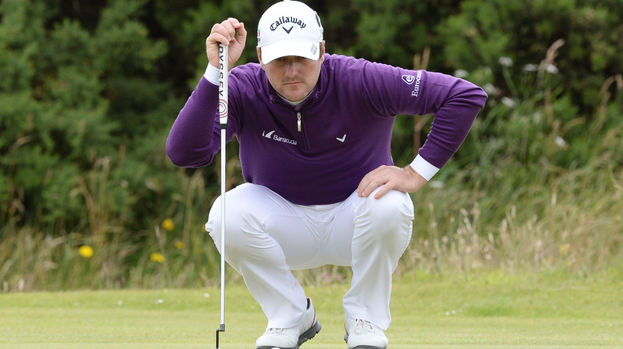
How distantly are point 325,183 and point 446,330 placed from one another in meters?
1.41

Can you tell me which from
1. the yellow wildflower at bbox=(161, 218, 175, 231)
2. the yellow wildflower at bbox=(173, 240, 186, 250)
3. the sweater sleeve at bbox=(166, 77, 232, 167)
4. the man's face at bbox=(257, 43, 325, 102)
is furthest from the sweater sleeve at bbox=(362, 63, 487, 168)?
the yellow wildflower at bbox=(161, 218, 175, 231)

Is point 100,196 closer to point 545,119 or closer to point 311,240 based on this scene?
point 545,119

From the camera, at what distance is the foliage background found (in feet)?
27.5

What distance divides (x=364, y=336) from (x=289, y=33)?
114cm

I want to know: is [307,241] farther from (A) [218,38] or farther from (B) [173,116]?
(B) [173,116]

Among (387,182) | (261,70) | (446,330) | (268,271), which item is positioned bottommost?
(446,330)

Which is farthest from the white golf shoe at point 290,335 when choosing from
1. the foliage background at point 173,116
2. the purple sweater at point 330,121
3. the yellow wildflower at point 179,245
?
the yellow wildflower at point 179,245

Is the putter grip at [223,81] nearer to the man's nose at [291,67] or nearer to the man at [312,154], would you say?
the man at [312,154]

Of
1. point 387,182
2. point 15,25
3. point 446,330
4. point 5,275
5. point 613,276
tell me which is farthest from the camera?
point 15,25

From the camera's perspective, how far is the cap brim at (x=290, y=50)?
11.8 feet

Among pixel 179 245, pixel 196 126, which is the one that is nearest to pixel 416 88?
pixel 196 126

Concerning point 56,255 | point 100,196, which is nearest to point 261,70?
point 100,196

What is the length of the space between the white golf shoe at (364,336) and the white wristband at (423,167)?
0.60 m

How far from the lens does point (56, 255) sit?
9312 millimetres
